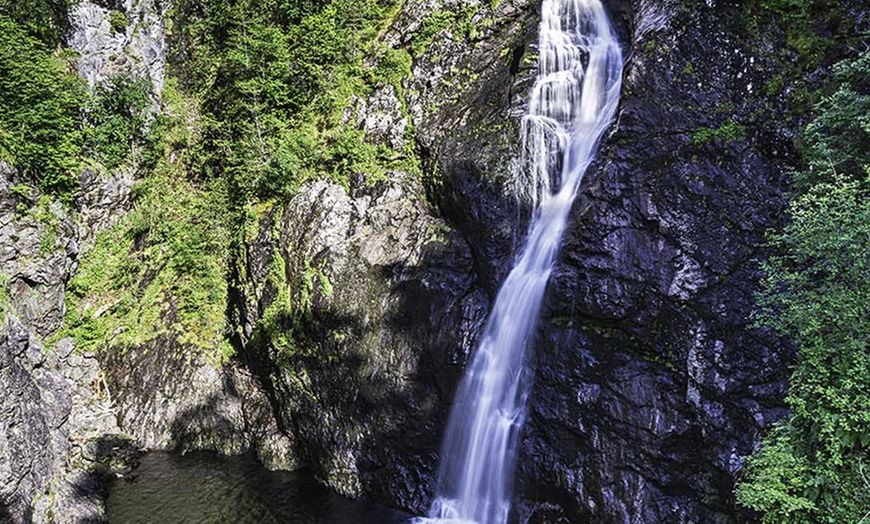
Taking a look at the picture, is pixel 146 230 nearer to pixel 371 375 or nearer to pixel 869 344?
pixel 371 375

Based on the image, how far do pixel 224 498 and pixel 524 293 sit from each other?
310 inches

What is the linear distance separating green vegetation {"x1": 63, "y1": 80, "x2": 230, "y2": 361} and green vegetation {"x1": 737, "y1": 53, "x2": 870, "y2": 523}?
12480mm

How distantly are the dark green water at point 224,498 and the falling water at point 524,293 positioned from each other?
1.89 m

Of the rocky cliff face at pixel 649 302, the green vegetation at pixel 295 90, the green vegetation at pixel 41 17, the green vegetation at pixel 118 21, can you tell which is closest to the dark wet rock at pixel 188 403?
the rocky cliff face at pixel 649 302

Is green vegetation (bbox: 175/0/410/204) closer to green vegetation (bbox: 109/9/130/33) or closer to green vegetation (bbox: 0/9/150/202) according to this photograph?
green vegetation (bbox: 0/9/150/202)

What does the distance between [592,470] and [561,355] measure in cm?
181

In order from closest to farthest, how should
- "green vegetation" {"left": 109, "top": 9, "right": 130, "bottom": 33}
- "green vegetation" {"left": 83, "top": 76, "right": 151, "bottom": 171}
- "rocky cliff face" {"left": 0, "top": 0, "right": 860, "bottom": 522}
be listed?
"rocky cliff face" {"left": 0, "top": 0, "right": 860, "bottom": 522} → "green vegetation" {"left": 83, "top": 76, "right": 151, "bottom": 171} → "green vegetation" {"left": 109, "top": 9, "right": 130, "bottom": 33}

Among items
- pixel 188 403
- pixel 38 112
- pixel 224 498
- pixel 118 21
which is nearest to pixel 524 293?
pixel 224 498

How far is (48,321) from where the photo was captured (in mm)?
13133

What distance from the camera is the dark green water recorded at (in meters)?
10.1

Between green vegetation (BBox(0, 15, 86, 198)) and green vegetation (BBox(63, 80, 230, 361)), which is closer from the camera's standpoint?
green vegetation (BBox(0, 15, 86, 198))

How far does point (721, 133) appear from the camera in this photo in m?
7.87

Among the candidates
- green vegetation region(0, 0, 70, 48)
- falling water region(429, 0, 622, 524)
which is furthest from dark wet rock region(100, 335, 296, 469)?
green vegetation region(0, 0, 70, 48)

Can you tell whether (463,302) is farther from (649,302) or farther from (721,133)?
(721,133)
